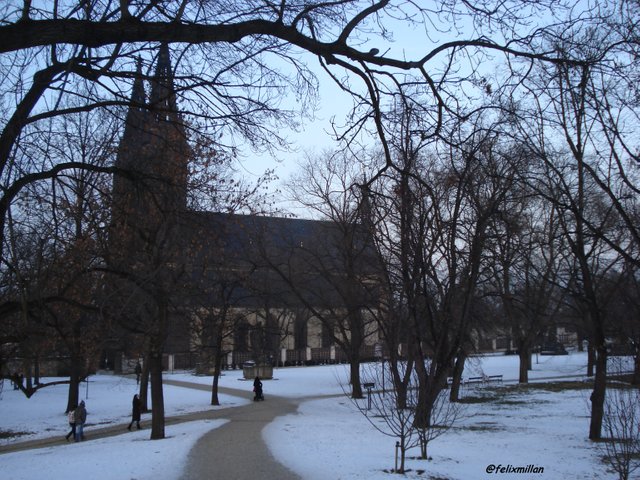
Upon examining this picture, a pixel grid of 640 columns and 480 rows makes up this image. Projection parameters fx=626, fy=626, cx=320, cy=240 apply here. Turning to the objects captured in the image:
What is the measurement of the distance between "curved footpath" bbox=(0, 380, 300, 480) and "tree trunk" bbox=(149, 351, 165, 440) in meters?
1.62

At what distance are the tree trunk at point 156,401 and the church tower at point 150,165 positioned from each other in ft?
28.2

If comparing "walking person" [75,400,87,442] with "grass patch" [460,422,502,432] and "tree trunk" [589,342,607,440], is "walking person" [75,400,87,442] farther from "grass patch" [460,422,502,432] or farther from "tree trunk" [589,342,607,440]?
"tree trunk" [589,342,607,440]

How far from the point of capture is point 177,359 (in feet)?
216

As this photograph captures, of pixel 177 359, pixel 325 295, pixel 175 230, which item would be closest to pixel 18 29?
pixel 175 230

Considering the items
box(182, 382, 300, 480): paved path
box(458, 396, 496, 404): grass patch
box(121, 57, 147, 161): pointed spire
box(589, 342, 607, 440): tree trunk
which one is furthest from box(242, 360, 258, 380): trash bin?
box(121, 57, 147, 161): pointed spire

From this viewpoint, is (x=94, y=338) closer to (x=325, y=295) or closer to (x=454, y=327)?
(x=454, y=327)

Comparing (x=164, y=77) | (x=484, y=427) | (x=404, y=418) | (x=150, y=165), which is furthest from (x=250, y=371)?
(x=164, y=77)

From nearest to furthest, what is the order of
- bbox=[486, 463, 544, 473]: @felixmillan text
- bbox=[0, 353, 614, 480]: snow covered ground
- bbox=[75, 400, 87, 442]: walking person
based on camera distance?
1. bbox=[486, 463, 544, 473]: @felixmillan text
2. bbox=[0, 353, 614, 480]: snow covered ground
3. bbox=[75, 400, 87, 442]: walking person

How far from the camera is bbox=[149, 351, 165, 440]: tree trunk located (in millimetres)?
19859

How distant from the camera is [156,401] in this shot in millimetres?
20656

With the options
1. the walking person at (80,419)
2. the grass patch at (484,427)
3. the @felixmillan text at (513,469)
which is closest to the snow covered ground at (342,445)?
the grass patch at (484,427)

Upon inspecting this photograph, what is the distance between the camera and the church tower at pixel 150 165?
873 centimetres

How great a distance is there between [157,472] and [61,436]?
13.7 metres

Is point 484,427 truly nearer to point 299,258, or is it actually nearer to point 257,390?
point 257,390
